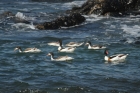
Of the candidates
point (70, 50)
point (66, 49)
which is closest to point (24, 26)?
point (66, 49)

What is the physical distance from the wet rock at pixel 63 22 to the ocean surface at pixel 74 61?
2.60 feet

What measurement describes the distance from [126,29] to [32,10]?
19.5 meters

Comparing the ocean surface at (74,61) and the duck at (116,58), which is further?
the duck at (116,58)

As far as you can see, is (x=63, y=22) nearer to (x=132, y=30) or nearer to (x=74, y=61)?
(x=132, y=30)

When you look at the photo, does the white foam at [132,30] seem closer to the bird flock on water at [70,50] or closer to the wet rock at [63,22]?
the wet rock at [63,22]

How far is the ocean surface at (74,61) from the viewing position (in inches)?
790

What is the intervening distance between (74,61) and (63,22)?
43.0 ft

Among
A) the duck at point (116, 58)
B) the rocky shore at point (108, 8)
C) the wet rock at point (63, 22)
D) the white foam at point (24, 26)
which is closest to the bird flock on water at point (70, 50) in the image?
the duck at point (116, 58)

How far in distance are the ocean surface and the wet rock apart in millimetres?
792

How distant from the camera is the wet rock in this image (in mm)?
37562

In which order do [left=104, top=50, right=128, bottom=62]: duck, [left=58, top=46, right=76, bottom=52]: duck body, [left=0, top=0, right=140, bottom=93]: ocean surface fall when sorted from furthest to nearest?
1. [left=58, top=46, right=76, bottom=52]: duck body
2. [left=104, top=50, right=128, bottom=62]: duck
3. [left=0, top=0, right=140, bottom=93]: ocean surface

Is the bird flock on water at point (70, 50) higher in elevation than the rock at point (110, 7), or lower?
lower

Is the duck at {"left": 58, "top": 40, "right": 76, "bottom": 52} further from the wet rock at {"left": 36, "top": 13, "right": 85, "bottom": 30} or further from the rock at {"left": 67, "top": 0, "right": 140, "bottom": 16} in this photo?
the rock at {"left": 67, "top": 0, "right": 140, "bottom": 16}

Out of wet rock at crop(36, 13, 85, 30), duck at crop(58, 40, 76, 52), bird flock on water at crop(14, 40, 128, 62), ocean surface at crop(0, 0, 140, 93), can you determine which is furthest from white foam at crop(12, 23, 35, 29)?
duck at crop(58, 40, 76, 52)
